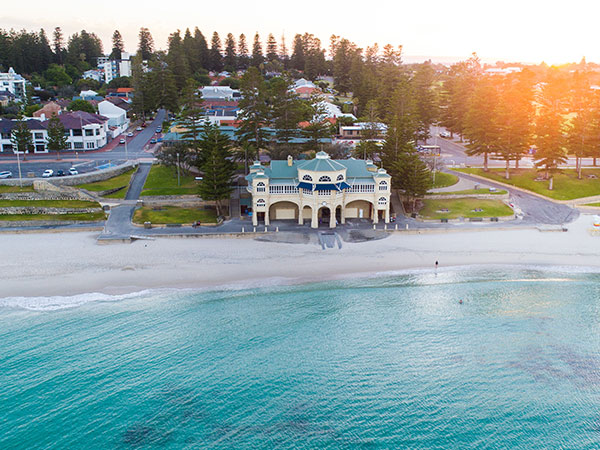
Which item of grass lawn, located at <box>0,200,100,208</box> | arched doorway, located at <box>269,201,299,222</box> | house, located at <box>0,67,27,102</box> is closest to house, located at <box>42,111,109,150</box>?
grass lawn, located at <box>0,200,100,208</box>

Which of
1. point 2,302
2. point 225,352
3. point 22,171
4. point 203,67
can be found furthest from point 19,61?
point 225,352

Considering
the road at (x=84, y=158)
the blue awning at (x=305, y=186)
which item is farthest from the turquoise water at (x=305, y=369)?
the road at (x=84, y=158)

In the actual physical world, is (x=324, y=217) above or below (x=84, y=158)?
below

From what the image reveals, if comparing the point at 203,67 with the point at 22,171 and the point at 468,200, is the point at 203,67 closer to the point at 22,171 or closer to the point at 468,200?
the point at 22,171

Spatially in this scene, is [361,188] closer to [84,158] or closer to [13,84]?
[84,158]

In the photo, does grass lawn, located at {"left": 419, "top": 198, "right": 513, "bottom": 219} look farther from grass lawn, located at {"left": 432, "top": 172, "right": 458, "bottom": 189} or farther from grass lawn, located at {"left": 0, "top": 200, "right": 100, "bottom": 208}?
grass lawn, located at {"left": 0, "top": 200, "right": 100, "bottom": 208}

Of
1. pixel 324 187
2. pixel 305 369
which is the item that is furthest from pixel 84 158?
pixel 305 369

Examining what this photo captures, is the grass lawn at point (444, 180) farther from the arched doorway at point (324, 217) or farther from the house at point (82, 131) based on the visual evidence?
the house at point (82, 131)
